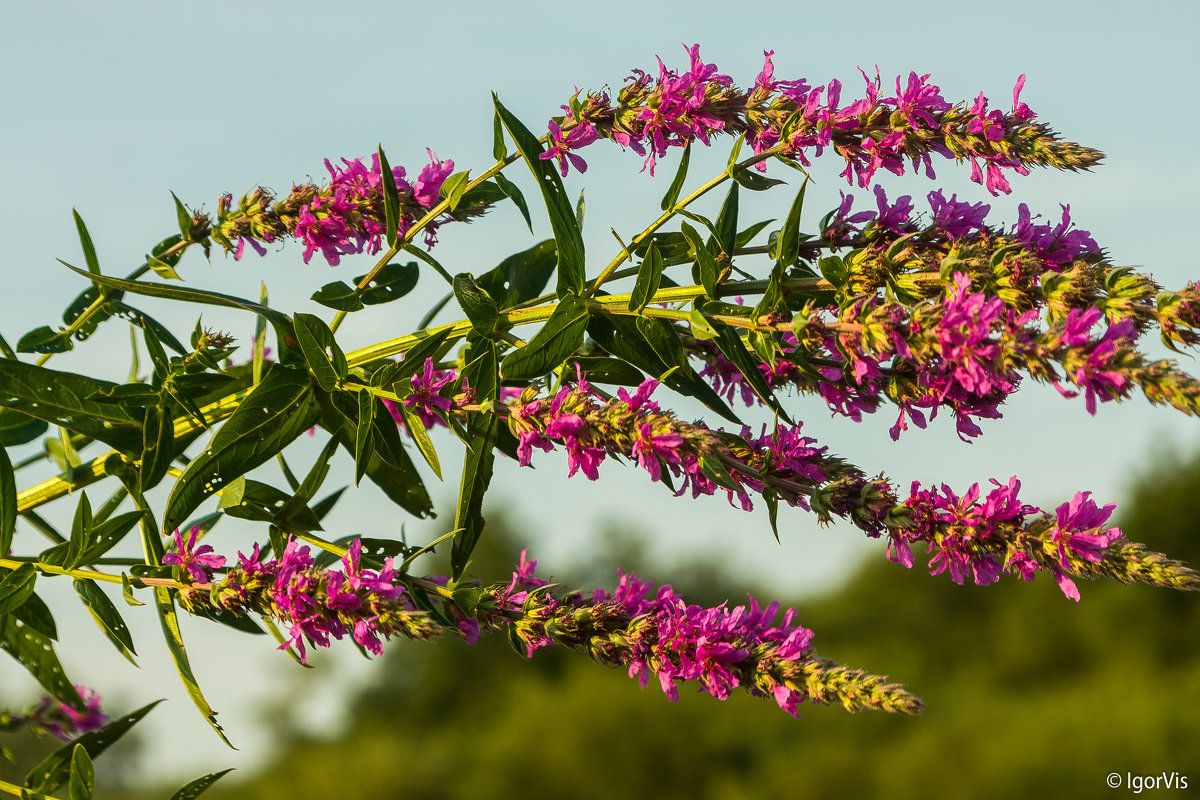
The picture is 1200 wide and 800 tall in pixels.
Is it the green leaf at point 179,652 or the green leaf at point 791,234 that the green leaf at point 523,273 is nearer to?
the green leaf at point 791,234

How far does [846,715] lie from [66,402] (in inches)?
763

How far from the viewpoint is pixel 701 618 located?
1681 mm

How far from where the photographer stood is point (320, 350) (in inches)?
71.9

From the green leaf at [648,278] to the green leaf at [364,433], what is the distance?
0.50 metres

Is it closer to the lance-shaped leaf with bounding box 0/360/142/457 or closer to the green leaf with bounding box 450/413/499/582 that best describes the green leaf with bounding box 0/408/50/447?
the lance-shaped leaf with bounding box 0/360/142/457

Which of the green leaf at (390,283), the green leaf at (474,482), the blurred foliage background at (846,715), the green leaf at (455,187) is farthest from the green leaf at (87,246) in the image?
the blurred foliage background at (846,715)

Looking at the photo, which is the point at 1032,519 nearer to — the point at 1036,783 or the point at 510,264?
the point at 510,264

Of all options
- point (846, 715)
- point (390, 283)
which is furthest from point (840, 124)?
point (846, 715)

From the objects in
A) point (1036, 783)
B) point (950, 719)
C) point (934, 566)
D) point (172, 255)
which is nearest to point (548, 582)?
point (934, 566)

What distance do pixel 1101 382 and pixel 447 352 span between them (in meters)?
1.10

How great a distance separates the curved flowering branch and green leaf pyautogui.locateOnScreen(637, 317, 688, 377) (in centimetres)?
38

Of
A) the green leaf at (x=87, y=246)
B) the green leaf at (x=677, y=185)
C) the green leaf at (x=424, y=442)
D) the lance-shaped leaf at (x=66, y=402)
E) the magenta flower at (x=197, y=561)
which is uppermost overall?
the green leaf at (x=87, y=246)

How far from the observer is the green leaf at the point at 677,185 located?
195cm

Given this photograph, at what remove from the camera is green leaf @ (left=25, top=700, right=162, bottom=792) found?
2141 mm
